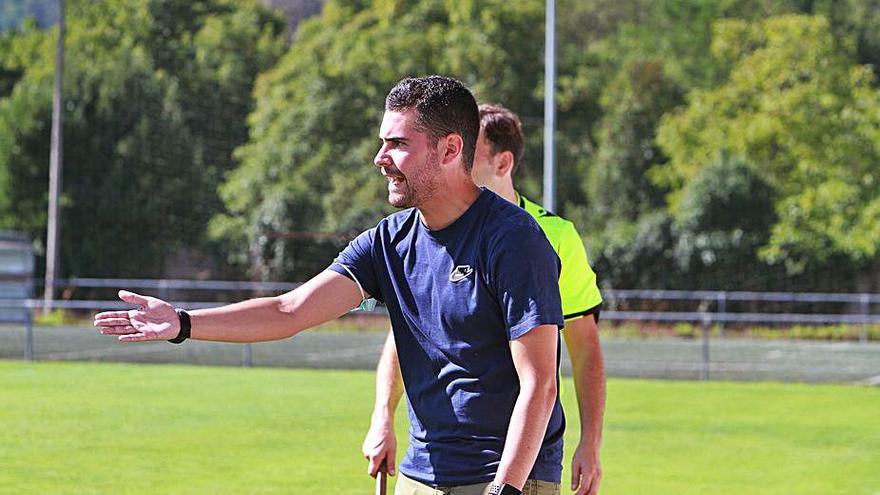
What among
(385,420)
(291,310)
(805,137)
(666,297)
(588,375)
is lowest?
(666,297)

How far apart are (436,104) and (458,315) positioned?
49 cm

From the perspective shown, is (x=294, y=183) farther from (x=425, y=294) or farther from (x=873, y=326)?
(x=425, y=294)

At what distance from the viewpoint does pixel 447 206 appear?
3689 millimetres

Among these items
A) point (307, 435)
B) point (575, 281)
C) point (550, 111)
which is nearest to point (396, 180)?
point (575, 281)

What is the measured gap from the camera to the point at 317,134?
50062mm

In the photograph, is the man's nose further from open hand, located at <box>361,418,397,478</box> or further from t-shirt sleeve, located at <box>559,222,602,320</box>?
t-shirt sleeve, located at <box>559,222,602,320</box>

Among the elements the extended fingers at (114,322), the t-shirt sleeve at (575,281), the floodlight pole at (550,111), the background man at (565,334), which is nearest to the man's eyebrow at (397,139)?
the extended fingers at (114,322)

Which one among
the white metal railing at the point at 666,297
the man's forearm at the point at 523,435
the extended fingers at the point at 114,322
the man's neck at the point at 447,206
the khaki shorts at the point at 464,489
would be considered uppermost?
the man's neck at the point at 447,206

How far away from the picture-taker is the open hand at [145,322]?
3.66 metres

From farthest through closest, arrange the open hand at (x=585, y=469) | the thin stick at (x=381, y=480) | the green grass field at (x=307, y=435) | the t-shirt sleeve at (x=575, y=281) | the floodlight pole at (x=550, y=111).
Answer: the floodlight pole at (x=550, y=111), the green grass field at (x=307, y=435), the t-shirt sleeve at (x=575, y=281), the open hand at (x=585, y=469), the thin stick at (x=381, y=480)

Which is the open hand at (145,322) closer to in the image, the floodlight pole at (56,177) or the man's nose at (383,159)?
the man's nose at (383,159)

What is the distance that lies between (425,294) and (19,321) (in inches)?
1063

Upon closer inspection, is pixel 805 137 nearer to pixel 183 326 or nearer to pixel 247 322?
pixel 247 322

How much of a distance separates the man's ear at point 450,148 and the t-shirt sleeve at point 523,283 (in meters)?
0.24
